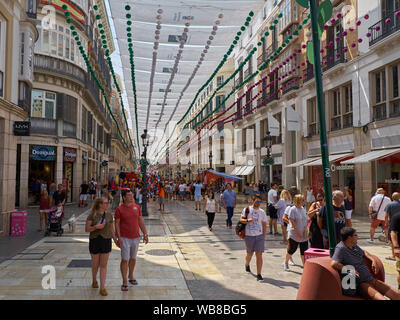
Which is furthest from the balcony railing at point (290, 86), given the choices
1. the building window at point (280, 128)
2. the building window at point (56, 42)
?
the building window at point (56, 42)

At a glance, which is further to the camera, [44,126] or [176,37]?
[44,126]

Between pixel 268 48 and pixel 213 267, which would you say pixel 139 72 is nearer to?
pixel 213 267

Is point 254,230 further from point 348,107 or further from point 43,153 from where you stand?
point 43,153

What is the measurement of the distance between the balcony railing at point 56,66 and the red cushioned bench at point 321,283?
21.5 metres

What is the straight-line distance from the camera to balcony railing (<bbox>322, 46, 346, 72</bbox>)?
67.1 feet

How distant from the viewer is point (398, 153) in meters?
16.0

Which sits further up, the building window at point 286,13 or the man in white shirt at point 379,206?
the building window at point 286,13

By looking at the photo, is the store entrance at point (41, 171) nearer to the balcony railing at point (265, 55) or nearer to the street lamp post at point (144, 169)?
the street lamp post at point (144, 169)

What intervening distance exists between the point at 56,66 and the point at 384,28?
18.6 meters

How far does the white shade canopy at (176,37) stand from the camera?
426 inches

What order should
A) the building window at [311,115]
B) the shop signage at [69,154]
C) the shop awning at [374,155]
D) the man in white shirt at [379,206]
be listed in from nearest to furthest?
the man in white shirt at [379,206], the shop awning at [374,155], the shop signage at [69,154], the building window at [311,115]

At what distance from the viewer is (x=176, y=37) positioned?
12.6 meters

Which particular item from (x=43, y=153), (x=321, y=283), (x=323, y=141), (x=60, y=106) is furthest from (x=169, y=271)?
(x=60, y=106)

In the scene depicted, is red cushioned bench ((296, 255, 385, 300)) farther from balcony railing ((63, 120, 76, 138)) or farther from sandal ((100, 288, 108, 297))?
balcony railing ((63, 120, 76, 138))
